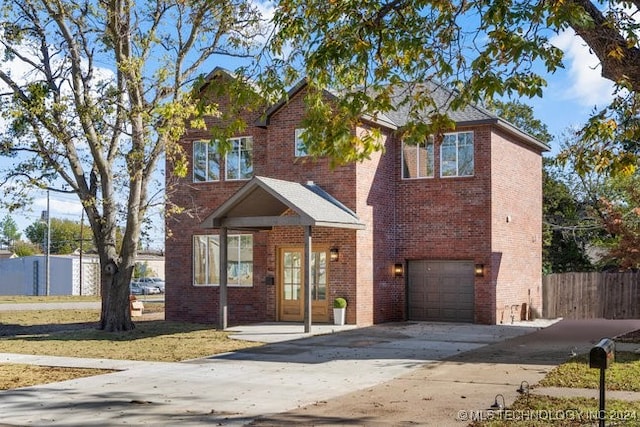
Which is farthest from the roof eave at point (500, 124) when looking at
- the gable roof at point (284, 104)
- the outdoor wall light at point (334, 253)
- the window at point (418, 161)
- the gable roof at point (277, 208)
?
the outdoor wall light at point (334, 253)

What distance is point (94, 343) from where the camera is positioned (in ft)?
60.8

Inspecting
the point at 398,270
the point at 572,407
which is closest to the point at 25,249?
the point at 398,270

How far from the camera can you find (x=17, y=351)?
55.4ft

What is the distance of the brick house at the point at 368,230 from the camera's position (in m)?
22.7

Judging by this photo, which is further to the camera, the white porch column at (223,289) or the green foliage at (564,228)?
the green foliage at (564,228)

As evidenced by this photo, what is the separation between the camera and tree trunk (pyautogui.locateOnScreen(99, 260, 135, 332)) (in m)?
21.7

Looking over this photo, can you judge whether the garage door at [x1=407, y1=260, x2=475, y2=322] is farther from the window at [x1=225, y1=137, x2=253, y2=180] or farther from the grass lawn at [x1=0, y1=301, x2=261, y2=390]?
the grass lawn at [x1=0, y1=301, x2=261, y2=390]

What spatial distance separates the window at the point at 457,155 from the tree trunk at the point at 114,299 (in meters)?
10.2

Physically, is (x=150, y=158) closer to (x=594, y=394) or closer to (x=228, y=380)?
(x=228, y=380)

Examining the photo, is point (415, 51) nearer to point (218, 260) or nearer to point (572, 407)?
point (572, 407)

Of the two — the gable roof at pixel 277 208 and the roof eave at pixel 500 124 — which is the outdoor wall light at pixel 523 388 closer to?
the gable roof at pixel 277 208

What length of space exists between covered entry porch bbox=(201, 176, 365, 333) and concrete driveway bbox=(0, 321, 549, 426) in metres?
2.55

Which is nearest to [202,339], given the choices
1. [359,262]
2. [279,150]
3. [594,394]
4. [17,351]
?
[17,351]

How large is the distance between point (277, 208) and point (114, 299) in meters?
5.33
